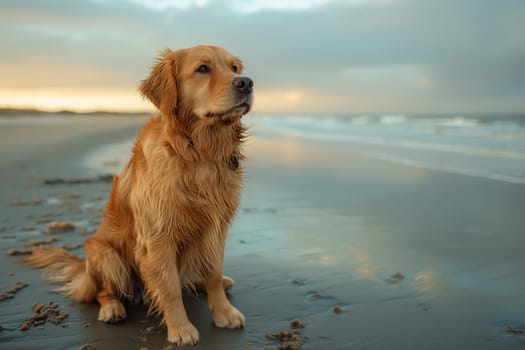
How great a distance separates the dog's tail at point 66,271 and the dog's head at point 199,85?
1310 mm

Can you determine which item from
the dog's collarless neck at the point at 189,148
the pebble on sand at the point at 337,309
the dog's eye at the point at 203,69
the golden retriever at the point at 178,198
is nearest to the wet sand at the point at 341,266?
the pebble on sand at the point at 337,309

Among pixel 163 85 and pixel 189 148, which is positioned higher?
pixel 163 85

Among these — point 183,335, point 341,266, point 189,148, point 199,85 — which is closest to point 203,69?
point 199,85

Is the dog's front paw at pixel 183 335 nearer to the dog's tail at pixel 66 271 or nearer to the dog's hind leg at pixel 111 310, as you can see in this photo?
the dog's hind leg at pixel 111 310

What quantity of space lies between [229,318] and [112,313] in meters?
0.74

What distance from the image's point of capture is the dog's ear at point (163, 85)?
2867 millimetres

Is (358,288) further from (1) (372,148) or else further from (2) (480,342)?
(1) (372,148)

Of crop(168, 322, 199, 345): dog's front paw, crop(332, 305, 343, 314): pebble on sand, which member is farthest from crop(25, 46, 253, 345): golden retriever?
crop(332, 305, 343, 314): pebble on sand

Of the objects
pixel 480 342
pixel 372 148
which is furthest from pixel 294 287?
pixel 372 148

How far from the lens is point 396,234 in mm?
4664

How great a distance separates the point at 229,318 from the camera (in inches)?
112

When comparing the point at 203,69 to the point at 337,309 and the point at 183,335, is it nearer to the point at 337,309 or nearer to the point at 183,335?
the point at 183,335

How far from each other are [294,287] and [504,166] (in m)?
6.80

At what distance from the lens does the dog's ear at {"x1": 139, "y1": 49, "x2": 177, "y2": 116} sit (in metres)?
2.87
